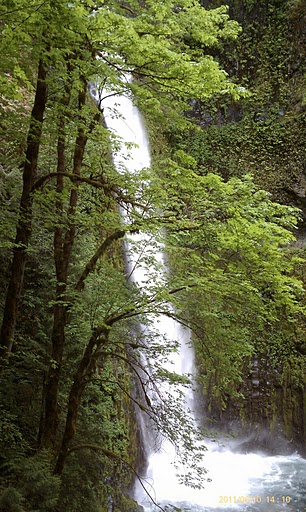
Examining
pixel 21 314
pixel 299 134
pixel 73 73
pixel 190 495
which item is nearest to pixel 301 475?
pixel 190 495

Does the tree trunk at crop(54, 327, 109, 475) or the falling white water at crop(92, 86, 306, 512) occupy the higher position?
the tree trunk at crop(54, 327, 109, 475)

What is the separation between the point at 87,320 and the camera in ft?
17.0

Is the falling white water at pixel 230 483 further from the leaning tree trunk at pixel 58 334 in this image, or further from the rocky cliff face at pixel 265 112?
the rocky cliff face at pixel 265 112

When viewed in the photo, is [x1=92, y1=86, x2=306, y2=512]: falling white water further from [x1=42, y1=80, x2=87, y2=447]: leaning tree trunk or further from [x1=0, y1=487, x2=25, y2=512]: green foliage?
[x1=0, y1=487, x2=25, y2=512]: green foliage

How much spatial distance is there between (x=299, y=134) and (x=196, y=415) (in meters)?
9.48

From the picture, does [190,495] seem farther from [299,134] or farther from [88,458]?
[299,134]

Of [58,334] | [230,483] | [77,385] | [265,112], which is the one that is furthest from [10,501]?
[265,112]
